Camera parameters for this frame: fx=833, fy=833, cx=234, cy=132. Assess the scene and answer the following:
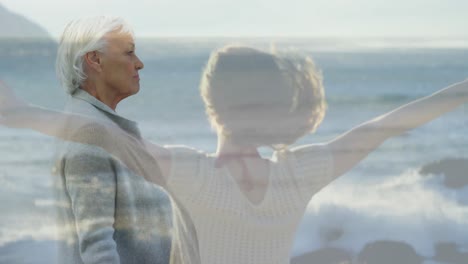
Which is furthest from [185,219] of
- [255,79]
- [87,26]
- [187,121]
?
[87,26]

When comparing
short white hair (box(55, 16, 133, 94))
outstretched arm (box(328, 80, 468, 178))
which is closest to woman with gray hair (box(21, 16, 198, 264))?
short white hair (box(55, 16, 133, 94))

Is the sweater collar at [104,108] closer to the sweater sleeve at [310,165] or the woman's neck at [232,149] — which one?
the woman's neck at [232,149]

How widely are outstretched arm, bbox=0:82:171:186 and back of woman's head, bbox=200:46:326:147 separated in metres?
0.16

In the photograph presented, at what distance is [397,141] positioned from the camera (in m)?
1.82

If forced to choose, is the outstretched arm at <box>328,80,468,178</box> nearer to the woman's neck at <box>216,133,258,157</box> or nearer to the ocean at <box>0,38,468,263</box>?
the ocean at <box>0,38,468,263</box>

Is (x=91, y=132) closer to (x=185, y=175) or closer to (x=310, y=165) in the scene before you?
(x=185, y=175)

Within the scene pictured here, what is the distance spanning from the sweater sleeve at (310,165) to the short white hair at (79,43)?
44 cm

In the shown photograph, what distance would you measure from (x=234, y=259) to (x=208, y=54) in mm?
442

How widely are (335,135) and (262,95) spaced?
182 millimetres

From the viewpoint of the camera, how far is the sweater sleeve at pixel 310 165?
1762 millimetres

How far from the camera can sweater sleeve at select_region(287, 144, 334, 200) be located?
1762 mm

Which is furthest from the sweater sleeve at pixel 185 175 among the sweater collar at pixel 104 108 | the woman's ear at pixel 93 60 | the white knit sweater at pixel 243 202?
the woman's ear at pixel 93 60

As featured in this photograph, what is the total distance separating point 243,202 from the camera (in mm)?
1759

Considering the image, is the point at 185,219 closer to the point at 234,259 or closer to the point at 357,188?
the point at 234,259
